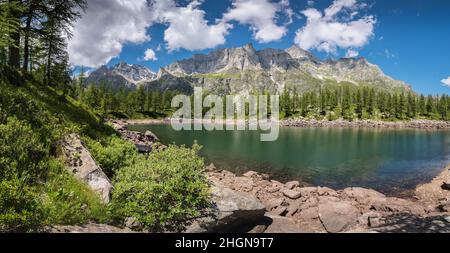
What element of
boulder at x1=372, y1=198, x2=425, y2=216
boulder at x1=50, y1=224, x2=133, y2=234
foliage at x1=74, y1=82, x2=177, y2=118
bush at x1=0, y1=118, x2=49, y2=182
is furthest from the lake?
foliage at x1=74, y1=82, x2=177, y2=118

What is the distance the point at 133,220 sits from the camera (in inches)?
448

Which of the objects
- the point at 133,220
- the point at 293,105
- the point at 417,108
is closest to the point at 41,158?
the point at 133,220

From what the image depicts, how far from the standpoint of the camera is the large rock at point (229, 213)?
1227 centimetres

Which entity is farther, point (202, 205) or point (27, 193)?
point (202, 205)

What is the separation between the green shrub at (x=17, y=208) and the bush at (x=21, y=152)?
0.81 metres

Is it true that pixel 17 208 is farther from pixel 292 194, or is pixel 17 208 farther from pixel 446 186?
pixel 446 186

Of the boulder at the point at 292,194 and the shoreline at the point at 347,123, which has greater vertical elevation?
the shoreline at the point at 347,123

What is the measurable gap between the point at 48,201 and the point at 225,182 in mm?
19136

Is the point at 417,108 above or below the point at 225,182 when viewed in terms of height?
above

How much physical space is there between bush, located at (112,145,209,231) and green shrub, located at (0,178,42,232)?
2.95 meters

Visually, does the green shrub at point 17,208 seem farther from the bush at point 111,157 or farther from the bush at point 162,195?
the bush at point 111,157

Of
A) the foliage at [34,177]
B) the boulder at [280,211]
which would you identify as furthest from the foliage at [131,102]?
the boulder at [280,211]

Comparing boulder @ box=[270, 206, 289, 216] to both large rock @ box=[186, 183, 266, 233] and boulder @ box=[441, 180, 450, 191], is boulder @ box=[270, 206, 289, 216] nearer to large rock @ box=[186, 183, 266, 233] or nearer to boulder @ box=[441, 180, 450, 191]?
large rock @ box=[186, 183, 266, 233]
